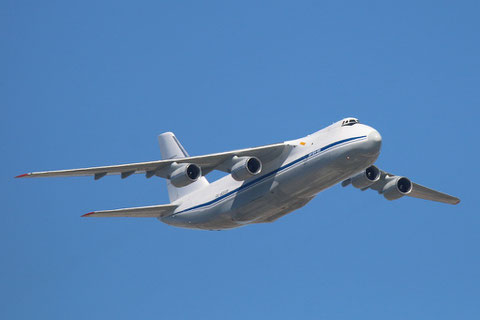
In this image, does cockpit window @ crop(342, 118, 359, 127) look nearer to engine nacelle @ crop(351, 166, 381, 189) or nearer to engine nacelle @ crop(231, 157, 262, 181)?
engine nacelle @ crop(231, 157, 262, 181)

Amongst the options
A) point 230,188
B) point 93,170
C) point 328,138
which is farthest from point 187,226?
point 328,138

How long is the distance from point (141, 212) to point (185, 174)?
4.23 metres

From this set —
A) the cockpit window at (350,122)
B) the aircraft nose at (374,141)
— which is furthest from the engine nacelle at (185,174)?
the aircraft nose at (374,141)

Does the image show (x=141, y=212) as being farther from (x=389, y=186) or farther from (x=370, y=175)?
(x=389, y=186)

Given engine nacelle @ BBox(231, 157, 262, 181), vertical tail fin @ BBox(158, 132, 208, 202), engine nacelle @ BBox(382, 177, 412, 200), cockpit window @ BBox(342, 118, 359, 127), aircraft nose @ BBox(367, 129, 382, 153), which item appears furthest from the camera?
vertical tail fin @ BBox(158, 132, 208, 202)

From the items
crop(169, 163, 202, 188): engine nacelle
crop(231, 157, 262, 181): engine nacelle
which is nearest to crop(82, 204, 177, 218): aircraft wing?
crop(169, 163, 202, 188): engine nacelle

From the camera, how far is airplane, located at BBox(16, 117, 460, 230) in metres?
26.6

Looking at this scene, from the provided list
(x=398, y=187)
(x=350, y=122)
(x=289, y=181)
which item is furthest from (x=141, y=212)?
(x=398, y=187)

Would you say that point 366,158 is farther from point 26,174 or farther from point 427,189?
point 26,174

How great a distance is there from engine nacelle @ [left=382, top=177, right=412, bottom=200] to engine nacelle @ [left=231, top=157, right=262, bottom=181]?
683 centimetres

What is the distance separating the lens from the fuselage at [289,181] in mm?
26391

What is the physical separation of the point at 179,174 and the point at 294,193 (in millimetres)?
3931

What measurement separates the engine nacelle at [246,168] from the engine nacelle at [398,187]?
22.4 ft

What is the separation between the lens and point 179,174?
91.1 feet
